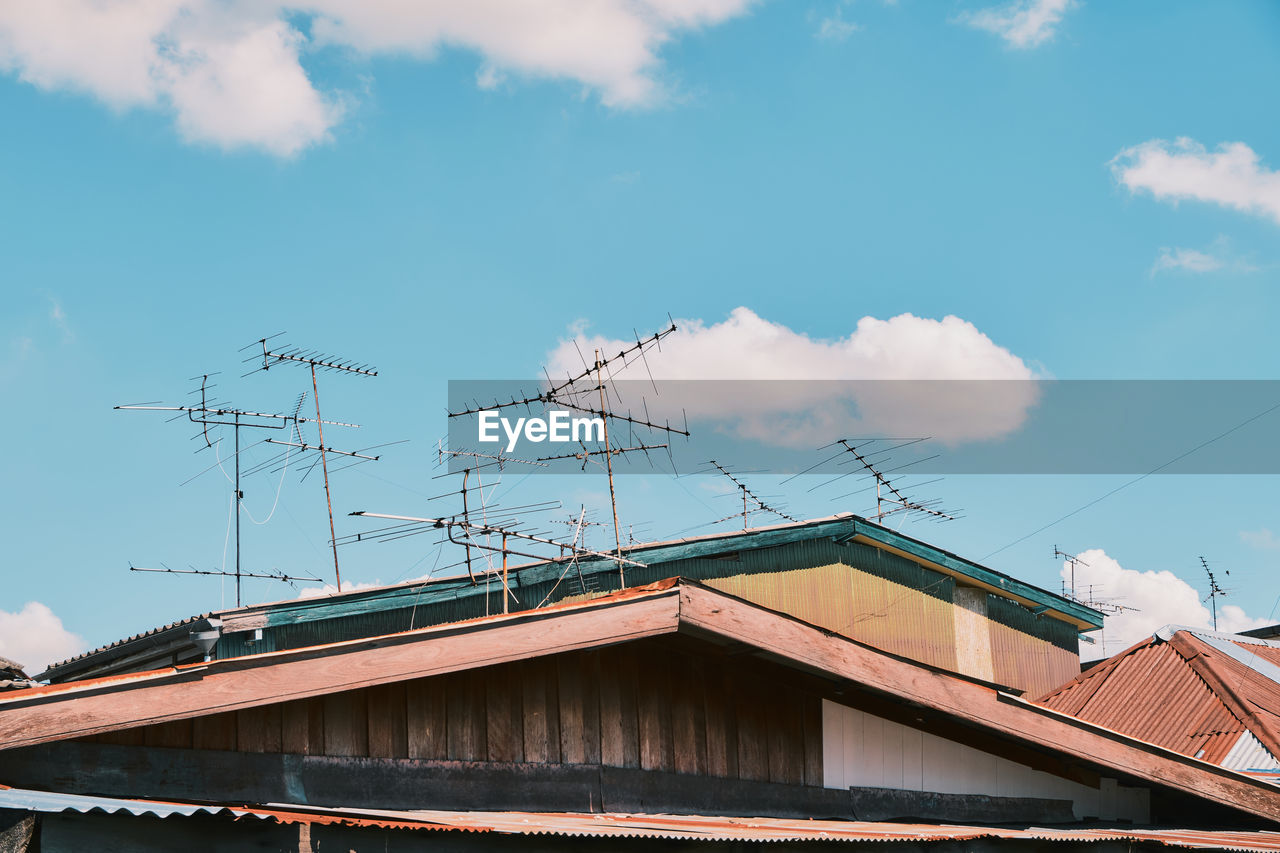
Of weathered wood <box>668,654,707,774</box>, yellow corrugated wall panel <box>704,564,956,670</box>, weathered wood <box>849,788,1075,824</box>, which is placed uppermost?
yellow corrugated wall panel <box>704,564,956,670</box>

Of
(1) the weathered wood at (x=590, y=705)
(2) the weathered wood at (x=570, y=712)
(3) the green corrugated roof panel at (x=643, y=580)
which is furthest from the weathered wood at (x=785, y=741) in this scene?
(3) the green corrugated roof panel at (x=643, y=580)

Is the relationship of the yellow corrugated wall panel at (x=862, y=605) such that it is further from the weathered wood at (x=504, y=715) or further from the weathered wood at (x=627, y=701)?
the weathered wood at (x=504, y=715)

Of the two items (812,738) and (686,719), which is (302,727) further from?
(812,738)

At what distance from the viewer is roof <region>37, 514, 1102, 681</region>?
14109mm

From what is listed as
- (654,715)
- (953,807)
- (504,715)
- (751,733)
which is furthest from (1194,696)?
(504,715)

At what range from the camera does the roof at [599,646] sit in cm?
620

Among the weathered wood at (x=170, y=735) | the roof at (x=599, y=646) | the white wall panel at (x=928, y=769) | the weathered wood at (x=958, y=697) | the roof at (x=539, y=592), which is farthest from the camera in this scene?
the roof at (x=539, y=592)

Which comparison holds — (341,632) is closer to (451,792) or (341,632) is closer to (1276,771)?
(451,792)

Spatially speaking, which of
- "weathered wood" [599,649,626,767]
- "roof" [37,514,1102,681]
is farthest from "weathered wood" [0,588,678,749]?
"roof" [37,514,1102,681]

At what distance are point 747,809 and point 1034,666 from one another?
53.5ft

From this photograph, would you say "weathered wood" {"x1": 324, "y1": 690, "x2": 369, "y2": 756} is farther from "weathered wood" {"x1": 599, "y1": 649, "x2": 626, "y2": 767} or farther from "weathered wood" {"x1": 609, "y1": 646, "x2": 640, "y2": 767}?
"weathered wood" {"x1": 609, "y1": 646, "x2": 640, "y2": 767}

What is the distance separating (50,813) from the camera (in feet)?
19.0

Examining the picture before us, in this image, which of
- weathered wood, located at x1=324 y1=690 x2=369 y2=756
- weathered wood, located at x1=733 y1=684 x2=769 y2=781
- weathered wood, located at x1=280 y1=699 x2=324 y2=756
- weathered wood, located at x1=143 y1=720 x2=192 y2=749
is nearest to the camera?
weathered wood, located at x1=143 y1=720 x2=192 y2=749

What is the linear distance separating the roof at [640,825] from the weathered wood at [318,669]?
16.4 inches
